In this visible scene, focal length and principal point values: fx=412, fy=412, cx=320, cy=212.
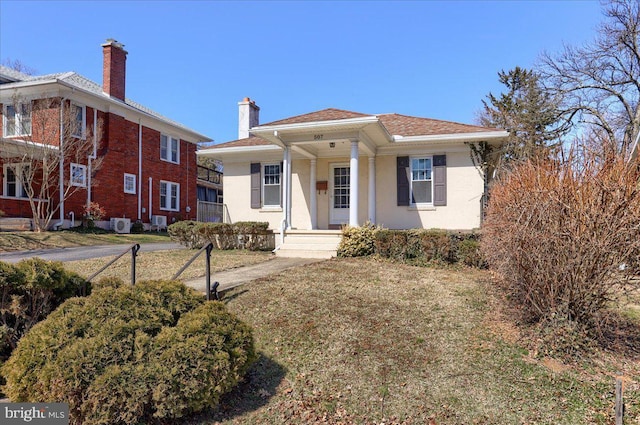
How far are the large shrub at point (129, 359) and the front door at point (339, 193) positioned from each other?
9887mm

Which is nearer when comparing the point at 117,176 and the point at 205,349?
the point at 205,349

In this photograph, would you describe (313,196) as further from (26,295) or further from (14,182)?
(14,182)

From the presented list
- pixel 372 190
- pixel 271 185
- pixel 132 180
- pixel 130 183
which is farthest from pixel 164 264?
pixel 132 180

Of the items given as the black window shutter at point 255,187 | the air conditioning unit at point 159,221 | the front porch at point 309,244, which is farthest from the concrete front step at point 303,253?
the air conditioning unit at point 159,221

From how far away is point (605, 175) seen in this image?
4.16 meters

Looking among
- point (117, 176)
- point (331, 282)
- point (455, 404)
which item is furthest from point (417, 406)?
point (117, 176)

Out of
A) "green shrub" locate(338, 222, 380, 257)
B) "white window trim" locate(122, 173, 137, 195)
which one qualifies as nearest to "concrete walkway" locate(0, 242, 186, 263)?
"green shrub" locate(338, 222, 380, 257)

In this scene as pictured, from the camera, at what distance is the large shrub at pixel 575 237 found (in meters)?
4.06

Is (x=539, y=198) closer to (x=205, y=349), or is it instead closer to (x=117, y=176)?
(x=205, y=349)

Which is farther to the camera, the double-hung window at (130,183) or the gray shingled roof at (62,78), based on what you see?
the double-hung window at (130,183)

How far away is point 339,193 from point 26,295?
10.3m

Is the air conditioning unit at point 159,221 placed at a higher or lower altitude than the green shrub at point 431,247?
higher

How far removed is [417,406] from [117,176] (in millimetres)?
20417

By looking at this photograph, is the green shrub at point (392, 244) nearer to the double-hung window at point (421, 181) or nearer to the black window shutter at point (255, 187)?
the double-hung window at point (421, 181)
